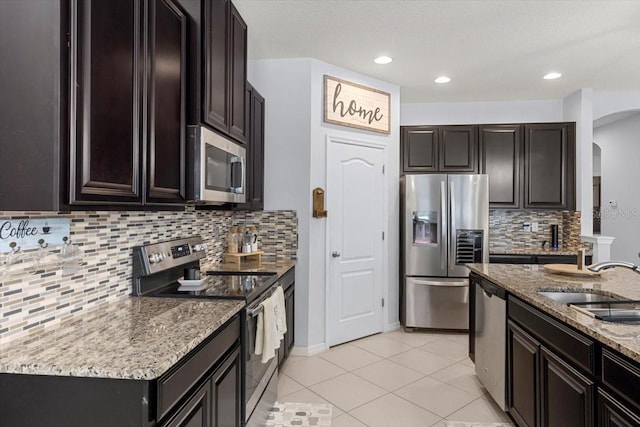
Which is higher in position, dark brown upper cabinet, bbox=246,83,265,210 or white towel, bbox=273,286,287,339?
dark brown upper cabinet, bbox=246,83,265,210

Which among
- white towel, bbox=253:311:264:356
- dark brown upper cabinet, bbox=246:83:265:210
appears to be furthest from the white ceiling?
white towel, bbox=253:311:264:356

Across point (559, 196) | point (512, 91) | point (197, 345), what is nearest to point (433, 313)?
point (559, 196)

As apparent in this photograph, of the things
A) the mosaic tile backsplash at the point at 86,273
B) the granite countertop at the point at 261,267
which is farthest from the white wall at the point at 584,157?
the mosaic tile backsplash at the point at 86,273

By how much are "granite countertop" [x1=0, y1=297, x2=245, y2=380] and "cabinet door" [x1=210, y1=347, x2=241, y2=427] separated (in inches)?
9.1

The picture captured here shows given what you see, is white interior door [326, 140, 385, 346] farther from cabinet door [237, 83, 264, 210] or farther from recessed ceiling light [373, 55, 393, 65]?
recessed ceiling light [373, 55, 393, 65]

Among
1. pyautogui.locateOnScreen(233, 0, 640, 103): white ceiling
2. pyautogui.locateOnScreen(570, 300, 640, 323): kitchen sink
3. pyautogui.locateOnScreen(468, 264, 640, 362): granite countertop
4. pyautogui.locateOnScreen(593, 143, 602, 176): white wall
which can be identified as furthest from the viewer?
pyautogui.locateOnScreen(593, 143, 602, 176): white wall

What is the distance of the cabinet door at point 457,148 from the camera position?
467 cm

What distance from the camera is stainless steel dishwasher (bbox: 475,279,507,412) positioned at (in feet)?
8.14

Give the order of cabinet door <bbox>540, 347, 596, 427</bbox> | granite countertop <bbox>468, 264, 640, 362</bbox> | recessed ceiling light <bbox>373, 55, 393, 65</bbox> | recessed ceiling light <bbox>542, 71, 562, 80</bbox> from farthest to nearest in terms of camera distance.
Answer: recessed ceiling light <bbox>542, 71, 562, 80</bbox> → recessed ceiling light <bbox>373, 55, 393, 65</bbox> → cabinet door <bbox>540, 347, 596, 427</bbox> → granite countertop <bbox>468, 264, 640, 362</bbox>

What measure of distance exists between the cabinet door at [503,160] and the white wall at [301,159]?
2104 mm

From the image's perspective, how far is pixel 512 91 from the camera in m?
4.57

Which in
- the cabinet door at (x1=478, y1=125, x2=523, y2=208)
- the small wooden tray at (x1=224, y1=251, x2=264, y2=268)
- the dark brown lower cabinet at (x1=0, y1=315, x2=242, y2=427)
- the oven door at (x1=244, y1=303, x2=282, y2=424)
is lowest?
the oven door at (x1=244, y1=303, x2=282, y2=424)

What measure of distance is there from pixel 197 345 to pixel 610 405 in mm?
1523

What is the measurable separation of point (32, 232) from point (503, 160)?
464 centimetres
